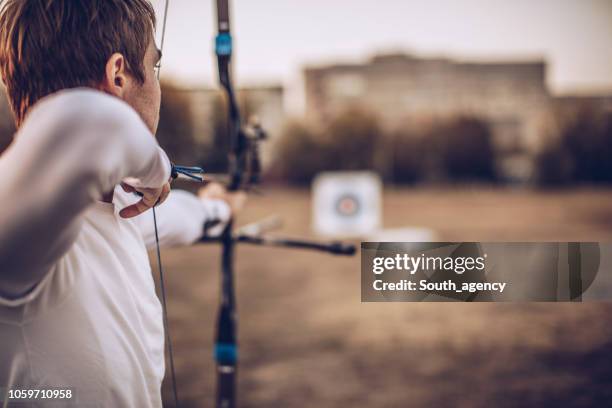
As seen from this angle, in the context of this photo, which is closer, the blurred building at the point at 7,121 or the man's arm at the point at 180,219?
the blurred building at the point at 7,121

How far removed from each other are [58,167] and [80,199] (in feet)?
0.11

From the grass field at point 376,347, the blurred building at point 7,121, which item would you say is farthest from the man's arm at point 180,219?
the grass field at point 376,347

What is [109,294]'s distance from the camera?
0.62 m

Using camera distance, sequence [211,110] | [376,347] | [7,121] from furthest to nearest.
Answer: [376,347] < [211,110] < [7,121]

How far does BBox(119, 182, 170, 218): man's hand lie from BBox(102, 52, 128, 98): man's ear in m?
0.10

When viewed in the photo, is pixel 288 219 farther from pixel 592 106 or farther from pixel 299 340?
pixel 592 106

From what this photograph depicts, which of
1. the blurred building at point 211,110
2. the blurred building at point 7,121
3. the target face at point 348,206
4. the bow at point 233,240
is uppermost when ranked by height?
the blurred building at point 211,110

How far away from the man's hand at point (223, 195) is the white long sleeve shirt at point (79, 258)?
1.26 ft

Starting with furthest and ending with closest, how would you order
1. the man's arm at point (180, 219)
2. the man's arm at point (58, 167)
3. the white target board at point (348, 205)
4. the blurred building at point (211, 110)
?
the white target board at point (348, 205) → the blurred building at point (211, 110) → the man's arm at point (180, 219) → the man's arm at point (58, 167)

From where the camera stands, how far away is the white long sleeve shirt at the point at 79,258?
43cm

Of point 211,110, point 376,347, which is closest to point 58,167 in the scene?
point 211,110

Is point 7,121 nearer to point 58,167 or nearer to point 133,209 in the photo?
point 133,209

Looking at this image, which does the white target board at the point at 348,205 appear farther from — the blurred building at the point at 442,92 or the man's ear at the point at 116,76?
the blurred building at the point at 442,92

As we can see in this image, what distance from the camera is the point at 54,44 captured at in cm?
55
